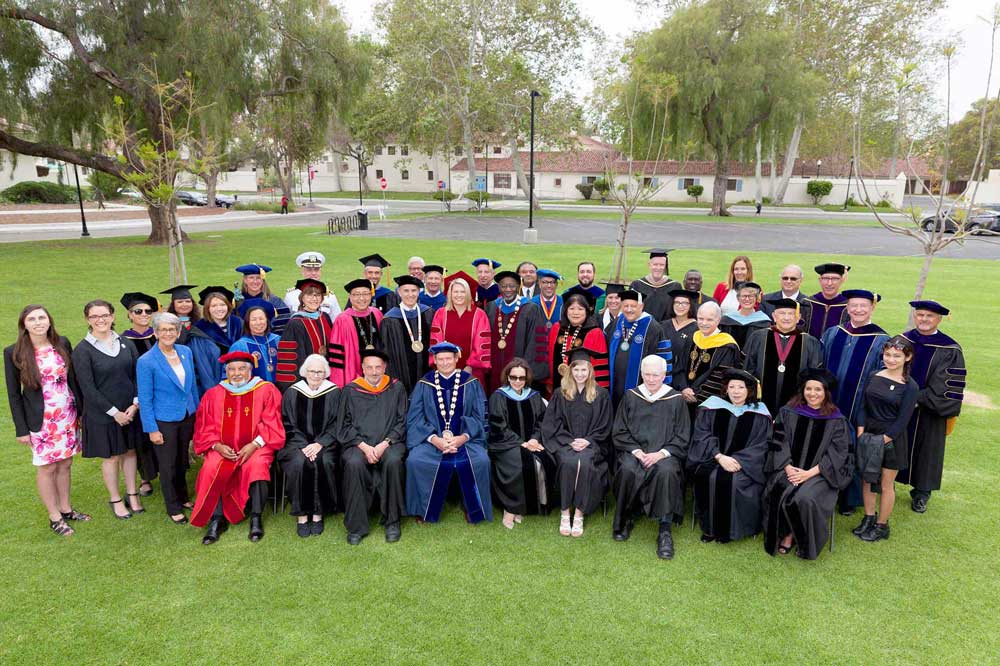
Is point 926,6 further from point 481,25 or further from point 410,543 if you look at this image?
point 410,543

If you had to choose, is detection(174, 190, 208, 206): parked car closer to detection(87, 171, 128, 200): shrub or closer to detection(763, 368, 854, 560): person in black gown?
detection(87, 171, 128, 200): shrub

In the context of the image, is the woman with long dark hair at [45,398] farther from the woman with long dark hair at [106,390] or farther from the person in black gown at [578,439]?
the person in black gown at [578,439]

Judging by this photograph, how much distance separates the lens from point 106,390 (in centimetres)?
503

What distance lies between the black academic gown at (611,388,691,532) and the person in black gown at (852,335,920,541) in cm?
144

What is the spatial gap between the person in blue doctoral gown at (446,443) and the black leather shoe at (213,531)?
1.52 meters

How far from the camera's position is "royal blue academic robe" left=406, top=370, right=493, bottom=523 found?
5.31 metres

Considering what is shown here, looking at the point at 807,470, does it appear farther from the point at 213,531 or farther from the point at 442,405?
the point at 213,531

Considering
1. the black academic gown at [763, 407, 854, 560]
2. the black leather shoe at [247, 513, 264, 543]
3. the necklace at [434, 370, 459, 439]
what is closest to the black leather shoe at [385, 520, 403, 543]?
the necklace at [434, 370, 459, 439]

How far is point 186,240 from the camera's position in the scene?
23359 millimetres

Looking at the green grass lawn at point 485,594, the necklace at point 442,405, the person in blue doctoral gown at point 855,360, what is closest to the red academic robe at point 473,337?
the necklace at point 442,405

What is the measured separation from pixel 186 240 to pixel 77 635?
72.3 feet

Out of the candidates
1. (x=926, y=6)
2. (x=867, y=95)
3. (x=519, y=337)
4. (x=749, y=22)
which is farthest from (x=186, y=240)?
(x=926, y=6)

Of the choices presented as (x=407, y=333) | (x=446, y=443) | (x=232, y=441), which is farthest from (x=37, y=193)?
(x=446, y=443)

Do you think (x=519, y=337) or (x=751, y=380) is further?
(x=519, y=337)
